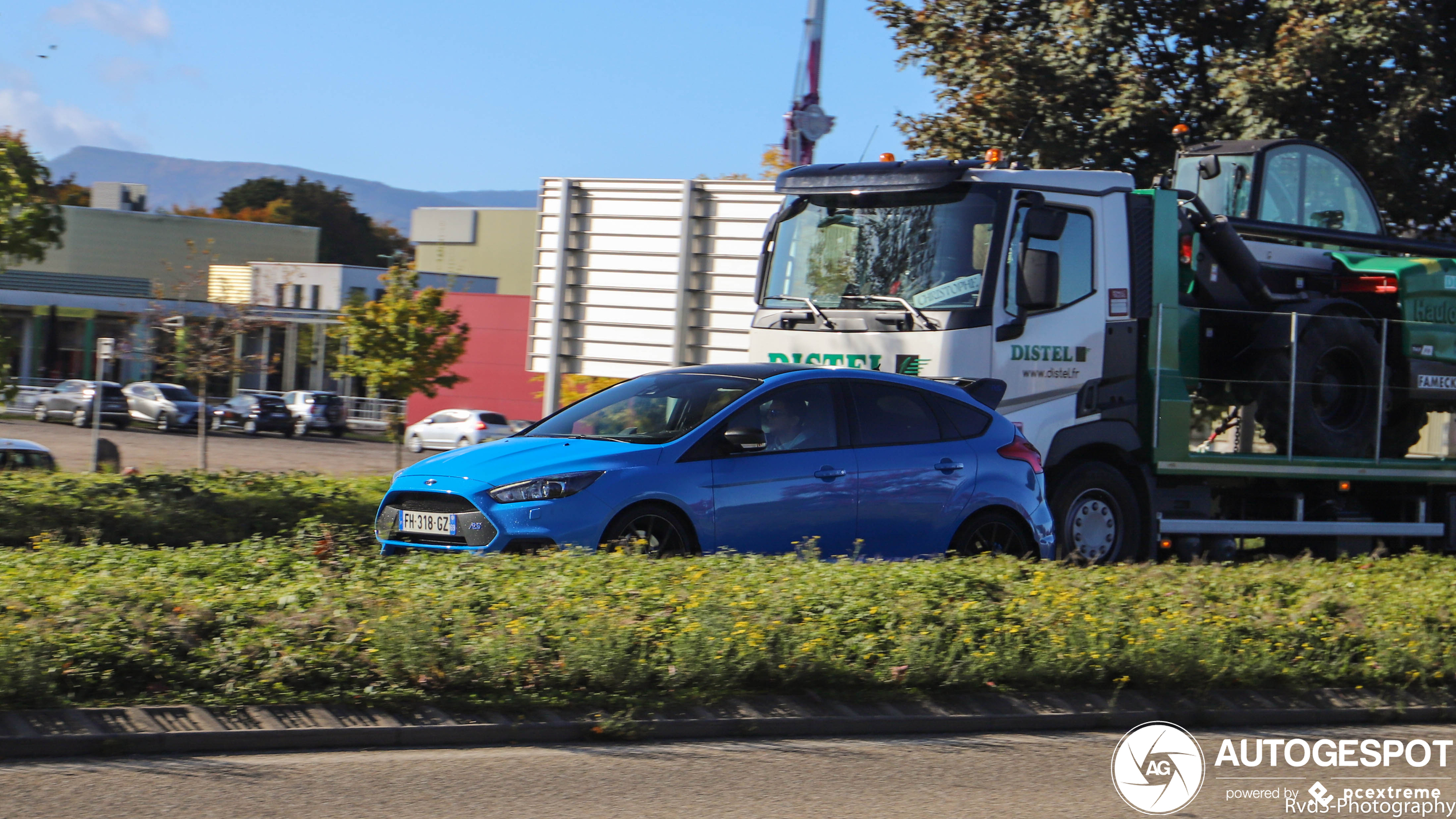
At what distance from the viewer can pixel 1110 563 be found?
11.9 meters

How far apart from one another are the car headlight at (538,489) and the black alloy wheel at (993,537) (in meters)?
2.94

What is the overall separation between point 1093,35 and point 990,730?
1571 cm

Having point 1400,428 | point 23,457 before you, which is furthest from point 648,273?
point 23,457

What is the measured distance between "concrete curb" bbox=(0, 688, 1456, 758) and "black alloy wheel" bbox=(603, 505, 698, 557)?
204 cm

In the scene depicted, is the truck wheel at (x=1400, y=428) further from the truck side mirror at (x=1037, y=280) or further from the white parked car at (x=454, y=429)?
the white parked car at (x=454, y=429)

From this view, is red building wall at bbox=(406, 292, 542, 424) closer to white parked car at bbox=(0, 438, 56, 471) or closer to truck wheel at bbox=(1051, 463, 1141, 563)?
white parked car at bbox=(0, 438, 56, 471)

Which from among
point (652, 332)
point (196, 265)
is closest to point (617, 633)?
point (652, 332)

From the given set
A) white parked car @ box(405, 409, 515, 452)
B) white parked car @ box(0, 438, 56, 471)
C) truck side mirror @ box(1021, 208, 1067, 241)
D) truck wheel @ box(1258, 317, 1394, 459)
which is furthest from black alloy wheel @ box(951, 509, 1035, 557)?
white parked car @ box(405, 409, 515, 452)

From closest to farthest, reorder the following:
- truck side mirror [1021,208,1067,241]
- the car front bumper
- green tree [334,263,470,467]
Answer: the car front bumper < truck side mirror [1021,208,1067,241] < green tree [334,263,470,467]

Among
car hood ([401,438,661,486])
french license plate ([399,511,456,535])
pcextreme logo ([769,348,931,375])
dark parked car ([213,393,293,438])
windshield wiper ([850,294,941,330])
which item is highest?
windshield wiper ([850,294,941,330])

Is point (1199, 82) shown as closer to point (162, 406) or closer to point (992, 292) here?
point (992, 292)

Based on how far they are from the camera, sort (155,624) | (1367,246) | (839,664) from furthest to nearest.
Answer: (1367,246)
(839,664)
(155,624)

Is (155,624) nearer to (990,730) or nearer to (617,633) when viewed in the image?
(617,633)

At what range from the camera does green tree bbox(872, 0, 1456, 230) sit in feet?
62.2
